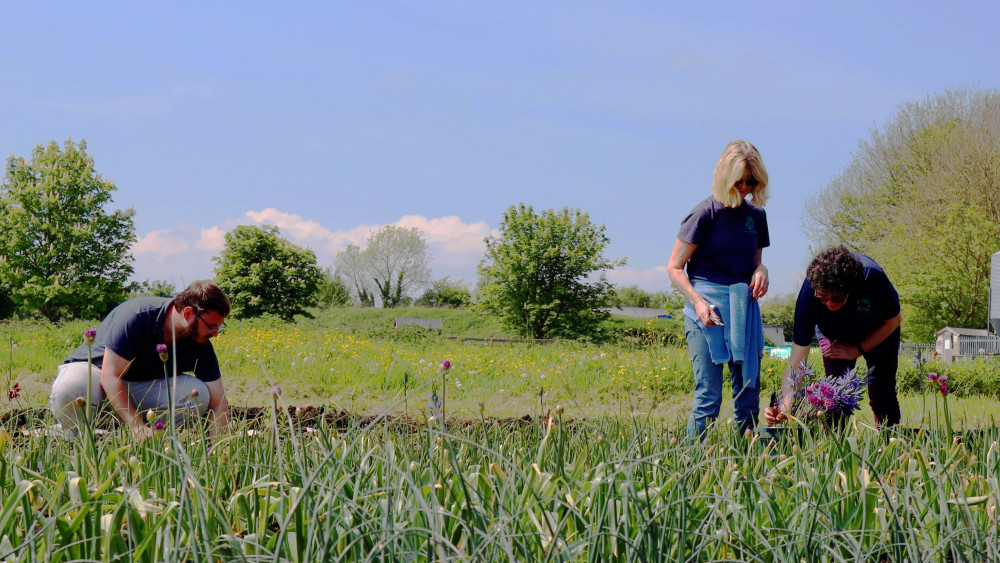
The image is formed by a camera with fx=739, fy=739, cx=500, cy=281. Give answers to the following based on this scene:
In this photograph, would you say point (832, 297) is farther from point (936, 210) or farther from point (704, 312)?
point (936, 210)

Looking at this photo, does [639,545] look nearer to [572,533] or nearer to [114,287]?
[572,533]

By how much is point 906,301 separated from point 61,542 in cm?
2261

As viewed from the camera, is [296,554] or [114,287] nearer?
[296,554]

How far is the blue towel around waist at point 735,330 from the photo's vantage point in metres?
3.22

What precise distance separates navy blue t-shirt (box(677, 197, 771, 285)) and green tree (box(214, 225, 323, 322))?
23552 millimetres

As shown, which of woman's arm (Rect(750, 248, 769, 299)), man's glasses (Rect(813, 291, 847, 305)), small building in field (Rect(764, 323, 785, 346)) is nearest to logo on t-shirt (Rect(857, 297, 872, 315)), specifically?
man's glasses (Rect(813, 291, 847, 305))

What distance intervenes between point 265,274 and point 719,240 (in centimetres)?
2476

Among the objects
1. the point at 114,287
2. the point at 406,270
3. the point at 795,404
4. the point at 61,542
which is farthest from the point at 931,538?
the point at 406,270

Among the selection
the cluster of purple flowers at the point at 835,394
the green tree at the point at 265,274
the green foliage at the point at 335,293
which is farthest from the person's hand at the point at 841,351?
the green foliage at the point at 335,293

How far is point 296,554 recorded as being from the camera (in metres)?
1.21

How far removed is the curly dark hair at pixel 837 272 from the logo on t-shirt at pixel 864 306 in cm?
24

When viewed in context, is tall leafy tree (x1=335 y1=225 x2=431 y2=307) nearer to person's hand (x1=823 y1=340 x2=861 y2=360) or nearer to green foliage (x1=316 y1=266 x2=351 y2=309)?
green foliage (x1=316 y1=266 x2=351 y2=309)

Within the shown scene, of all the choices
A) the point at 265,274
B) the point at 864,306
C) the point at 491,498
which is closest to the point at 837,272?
the point at 864,306

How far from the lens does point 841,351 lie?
361 cm
